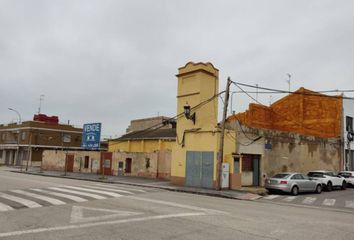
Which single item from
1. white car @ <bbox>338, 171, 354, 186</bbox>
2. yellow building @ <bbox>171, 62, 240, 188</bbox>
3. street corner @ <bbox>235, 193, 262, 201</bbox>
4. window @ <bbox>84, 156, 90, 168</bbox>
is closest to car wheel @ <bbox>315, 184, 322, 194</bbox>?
yellow building @ <bbox>171, 62, 240, 188</bbox>

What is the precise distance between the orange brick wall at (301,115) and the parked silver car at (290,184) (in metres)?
16.3

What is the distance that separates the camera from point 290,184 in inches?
822

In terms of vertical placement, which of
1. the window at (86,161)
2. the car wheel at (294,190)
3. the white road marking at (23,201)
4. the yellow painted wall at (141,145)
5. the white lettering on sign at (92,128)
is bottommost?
the white road marking at (23,201)

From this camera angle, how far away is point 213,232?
327 inches

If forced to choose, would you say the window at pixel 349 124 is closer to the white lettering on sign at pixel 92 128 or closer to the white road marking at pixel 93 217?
the white lettering on sign at pixel 92 128

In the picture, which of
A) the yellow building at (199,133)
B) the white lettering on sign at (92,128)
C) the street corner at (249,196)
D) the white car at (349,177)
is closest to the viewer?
the street corner at (249,196)

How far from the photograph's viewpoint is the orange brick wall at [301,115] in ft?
125

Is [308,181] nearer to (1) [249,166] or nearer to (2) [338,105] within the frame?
(1) [249,166]

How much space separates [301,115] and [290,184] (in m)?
21.5

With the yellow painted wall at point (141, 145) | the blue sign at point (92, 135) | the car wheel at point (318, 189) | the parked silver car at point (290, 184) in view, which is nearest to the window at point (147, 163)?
the yellow painted wall at point (141, 145)

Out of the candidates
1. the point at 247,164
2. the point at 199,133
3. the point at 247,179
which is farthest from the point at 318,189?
the point at 199,133

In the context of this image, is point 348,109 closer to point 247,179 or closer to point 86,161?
point 247,179

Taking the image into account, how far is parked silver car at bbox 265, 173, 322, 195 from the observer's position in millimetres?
Answer: 20828

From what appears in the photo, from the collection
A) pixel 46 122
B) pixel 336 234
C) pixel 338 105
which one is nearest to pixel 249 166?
pixel 336 234
